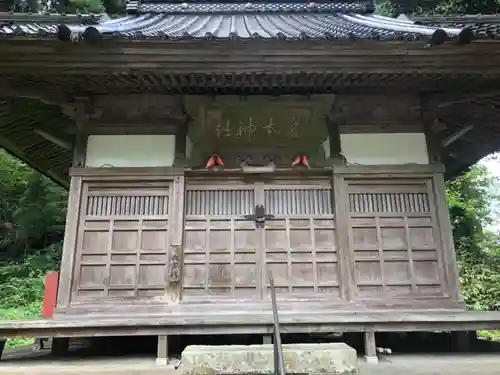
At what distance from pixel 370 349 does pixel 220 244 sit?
217 cm

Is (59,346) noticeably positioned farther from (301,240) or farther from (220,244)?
(301,240)

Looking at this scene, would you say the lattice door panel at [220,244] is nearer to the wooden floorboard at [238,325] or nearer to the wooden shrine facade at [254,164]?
the wooden shrine facade at [254,164]

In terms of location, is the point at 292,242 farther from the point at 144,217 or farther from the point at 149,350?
the point at 149,350

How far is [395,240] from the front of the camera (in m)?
5.36

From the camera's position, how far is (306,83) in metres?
5.05

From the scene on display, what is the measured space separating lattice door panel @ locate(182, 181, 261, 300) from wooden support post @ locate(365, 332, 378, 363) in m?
1.40

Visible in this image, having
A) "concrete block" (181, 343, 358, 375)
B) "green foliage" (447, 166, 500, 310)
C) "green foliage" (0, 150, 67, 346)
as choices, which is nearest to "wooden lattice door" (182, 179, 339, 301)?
"concrete block" (181, 343, 358, 375)

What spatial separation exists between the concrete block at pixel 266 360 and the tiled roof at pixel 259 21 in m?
3.21

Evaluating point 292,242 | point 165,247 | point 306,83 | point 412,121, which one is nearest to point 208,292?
point 165,247

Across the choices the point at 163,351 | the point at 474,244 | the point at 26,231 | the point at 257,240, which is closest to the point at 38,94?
the point at 257,240

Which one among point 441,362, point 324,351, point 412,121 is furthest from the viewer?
point 412,121

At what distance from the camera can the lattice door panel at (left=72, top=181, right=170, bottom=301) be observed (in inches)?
202

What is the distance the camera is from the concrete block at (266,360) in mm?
2562

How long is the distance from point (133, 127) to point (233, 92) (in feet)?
4.91
